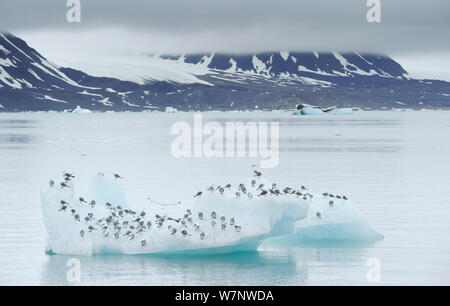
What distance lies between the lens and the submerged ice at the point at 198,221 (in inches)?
508

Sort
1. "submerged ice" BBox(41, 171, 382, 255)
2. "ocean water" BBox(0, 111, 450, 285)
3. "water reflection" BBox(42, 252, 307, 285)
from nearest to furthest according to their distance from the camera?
1. "water reflection" BBox(42, 252, 307, 285)
2. "ocean water" BBox(0, 111, 450, 285)
3. "submerged ice" BBox(41, 171, 382, 255)

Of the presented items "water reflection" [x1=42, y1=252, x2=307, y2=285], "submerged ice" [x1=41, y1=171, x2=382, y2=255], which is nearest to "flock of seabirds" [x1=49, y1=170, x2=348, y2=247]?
"submerged ice" [x1=41, y1=171, x2=382, y2=255]

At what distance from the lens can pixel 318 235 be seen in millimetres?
14812

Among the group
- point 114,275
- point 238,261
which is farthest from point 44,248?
point 238,261

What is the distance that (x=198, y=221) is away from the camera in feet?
42.9

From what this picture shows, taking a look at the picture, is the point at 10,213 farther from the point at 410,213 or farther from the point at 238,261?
the point at 410,213

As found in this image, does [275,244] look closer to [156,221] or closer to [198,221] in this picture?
[198,221]

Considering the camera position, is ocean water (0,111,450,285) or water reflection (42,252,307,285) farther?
ocean water (0,111,450,285)

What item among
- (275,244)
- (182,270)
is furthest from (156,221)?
(275,244)

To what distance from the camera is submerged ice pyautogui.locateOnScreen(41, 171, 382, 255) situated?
12914mm

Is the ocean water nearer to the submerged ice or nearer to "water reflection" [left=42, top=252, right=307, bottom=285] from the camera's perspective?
"water reflection" [left=42, top=252, right=307, bottom=285]

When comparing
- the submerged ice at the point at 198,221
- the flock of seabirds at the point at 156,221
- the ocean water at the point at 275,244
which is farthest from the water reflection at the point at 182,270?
the flock of seabirds at the point at 156,221

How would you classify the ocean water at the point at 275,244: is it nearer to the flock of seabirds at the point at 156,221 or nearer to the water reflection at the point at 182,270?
the water reflection at the point at 182,270

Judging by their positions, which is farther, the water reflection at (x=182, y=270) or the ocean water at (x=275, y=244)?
the ocean water at (x=275, y=244)
